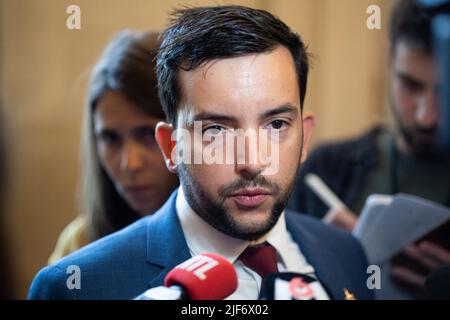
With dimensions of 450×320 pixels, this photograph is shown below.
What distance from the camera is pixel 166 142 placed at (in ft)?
2.83

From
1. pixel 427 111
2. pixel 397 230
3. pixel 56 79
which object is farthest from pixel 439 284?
pixel 56 79

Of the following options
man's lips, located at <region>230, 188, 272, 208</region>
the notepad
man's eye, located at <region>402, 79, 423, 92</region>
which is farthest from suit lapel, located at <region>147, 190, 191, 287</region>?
man's eye, located at <region>402, 79, 423, 92</region>

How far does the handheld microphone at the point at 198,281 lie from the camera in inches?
29.1

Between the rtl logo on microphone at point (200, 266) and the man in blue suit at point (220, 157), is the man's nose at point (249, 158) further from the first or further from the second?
the rtl logo on microphone at point (200, 266)

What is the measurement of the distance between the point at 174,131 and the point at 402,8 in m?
0.71

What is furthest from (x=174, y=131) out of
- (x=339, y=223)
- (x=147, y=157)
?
(x=339, y=223)

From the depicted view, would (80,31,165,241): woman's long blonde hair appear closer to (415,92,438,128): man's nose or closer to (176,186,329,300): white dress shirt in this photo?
(176,186,329,300): white dress shirt

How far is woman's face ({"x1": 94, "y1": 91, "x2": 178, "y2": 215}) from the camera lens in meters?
0.93

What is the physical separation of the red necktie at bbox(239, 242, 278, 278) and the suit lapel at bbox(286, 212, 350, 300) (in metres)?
0.08

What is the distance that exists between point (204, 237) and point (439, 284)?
0.41 meters

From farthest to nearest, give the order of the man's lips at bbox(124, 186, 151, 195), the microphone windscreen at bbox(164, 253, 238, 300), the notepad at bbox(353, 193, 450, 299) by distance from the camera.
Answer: the notepad at bbox(353, 193, 450, 299) → the man's lips at bbox(124, 186, 151, 195) → the microphone windscreen at bbox(164, 253, 238, 300)

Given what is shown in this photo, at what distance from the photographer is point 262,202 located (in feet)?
2.70

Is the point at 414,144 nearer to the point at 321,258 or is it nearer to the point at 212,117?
the point at 321,258
